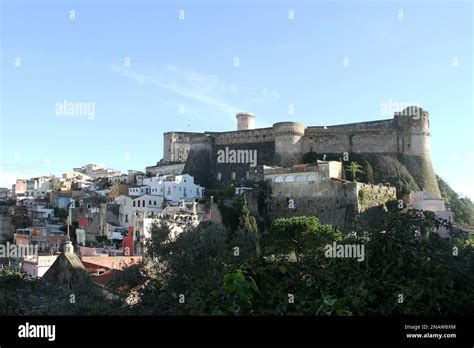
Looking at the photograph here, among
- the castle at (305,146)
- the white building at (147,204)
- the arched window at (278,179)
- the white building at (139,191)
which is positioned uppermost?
the castle at (305,146)

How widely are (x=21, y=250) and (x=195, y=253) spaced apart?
2914cm

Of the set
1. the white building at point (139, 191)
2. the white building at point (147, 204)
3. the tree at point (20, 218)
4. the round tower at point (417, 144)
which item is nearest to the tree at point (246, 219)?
the white building at point (147, 204)

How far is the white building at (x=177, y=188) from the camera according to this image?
147ft

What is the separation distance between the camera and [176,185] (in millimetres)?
45031

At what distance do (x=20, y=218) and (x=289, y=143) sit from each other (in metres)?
26.0

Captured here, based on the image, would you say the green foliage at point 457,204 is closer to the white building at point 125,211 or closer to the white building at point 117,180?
the white building at point 125,211

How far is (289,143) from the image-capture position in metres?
45.8

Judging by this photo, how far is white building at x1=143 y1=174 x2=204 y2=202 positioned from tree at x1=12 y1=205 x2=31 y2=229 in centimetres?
1195

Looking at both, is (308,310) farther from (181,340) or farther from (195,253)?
(195,253)

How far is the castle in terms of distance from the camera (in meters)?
42.2

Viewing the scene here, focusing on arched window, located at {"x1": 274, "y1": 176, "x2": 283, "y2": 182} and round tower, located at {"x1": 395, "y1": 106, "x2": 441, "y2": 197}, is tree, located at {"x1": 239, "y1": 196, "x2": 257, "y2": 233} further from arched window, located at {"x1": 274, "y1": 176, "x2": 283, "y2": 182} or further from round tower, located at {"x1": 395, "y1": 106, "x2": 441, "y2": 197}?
round tower, located at {"x1": 395, "y1": 106, "x2": 441, "y2": 197}

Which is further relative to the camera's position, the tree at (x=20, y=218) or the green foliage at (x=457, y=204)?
the tree at (x=20, y=218)

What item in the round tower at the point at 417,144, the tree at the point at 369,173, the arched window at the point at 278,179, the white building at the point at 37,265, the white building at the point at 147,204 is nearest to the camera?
the white building at the point at 37,265

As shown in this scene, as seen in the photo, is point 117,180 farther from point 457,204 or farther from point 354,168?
point 457,204
